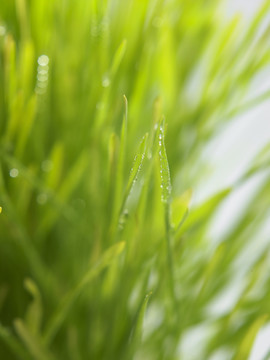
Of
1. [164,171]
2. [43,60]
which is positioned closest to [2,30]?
[43,60]

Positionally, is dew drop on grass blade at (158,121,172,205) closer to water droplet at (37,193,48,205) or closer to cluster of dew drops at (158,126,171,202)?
cluster of dew drops at (158,126,171,202)

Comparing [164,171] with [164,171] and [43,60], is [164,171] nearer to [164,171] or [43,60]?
[164,171]

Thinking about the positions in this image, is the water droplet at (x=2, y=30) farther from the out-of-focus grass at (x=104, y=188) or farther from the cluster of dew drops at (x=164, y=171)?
the cluster of dew drops at (x=164, y=171)

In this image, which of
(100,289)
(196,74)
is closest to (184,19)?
(196,74)

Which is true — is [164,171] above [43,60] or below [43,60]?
below

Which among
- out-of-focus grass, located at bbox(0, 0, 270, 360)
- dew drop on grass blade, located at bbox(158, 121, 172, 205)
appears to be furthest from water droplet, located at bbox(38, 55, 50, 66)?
dew drop on grass blade, located at bbox(158, 121, 172, 205)

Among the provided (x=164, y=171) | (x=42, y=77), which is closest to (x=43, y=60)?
(x=42, y=77)

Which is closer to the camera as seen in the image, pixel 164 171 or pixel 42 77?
pixel 164 171

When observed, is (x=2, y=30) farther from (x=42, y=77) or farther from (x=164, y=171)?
(x=164, y=171)

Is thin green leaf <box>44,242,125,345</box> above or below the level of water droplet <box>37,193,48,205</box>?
below
